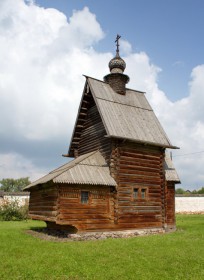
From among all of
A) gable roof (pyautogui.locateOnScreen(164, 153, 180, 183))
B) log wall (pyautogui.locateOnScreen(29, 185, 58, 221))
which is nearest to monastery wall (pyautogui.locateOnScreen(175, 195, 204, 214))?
gable roof (pyautogui.locateOnScreen(164, 153, 180, 183))

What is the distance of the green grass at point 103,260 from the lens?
9406 millimetres

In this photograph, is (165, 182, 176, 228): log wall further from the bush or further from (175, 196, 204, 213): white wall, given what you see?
(175, 196, 204, 213): white wall

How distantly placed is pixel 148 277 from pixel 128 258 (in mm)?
2433

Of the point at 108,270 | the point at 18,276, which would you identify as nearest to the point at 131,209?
the point at 108,270

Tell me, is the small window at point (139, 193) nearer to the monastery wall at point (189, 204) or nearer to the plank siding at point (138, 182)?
the plank siding at point (138, 182)

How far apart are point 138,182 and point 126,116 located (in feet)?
16.0

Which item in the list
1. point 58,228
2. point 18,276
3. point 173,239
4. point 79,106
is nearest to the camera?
point 18,276

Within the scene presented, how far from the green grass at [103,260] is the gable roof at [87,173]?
3490mm

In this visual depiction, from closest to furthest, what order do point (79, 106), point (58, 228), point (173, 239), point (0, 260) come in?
point (0, 260) → point (173, 239) → point (58, 228) → point (79, 106)

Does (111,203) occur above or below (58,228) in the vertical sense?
above

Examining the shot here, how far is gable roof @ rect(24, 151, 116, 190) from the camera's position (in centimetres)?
1684

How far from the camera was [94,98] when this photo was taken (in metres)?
21.4

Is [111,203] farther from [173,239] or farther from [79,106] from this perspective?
[79,106]

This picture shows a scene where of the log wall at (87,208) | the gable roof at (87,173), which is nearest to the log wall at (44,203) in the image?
the log wall at (87,208)
